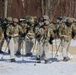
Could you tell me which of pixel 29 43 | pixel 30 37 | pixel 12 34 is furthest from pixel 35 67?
pixel 29 43

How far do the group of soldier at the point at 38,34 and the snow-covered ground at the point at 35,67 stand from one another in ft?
1.39

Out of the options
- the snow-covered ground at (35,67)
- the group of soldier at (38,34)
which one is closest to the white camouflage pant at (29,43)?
the group of soldier at (38,34)

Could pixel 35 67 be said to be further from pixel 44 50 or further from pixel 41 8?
pixel 41 8

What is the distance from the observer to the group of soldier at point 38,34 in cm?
1745

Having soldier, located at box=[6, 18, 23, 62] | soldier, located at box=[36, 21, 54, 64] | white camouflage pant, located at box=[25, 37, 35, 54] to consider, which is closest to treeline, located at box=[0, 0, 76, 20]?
white camouflage pant, located at box=[25, 37, 35, 54]

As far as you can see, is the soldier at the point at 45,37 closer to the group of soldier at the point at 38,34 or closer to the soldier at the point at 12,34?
the group of soldier at the point at 38,34

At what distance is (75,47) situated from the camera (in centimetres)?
2436

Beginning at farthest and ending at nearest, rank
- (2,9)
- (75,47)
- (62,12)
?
(2,9) → (62,12) → (75,47)

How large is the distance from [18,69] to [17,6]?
2221cm

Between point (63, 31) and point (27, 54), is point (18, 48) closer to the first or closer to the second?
point (27, 54)

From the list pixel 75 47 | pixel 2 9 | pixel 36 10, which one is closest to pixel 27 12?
pixel 36 10

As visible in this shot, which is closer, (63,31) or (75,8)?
(63,31)

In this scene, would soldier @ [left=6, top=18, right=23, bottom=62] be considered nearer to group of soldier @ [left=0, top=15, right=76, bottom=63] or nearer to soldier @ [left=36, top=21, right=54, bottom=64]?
group of soldier @ [left=0, top=15, right=76, bottom=63]

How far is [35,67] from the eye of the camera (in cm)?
1644
